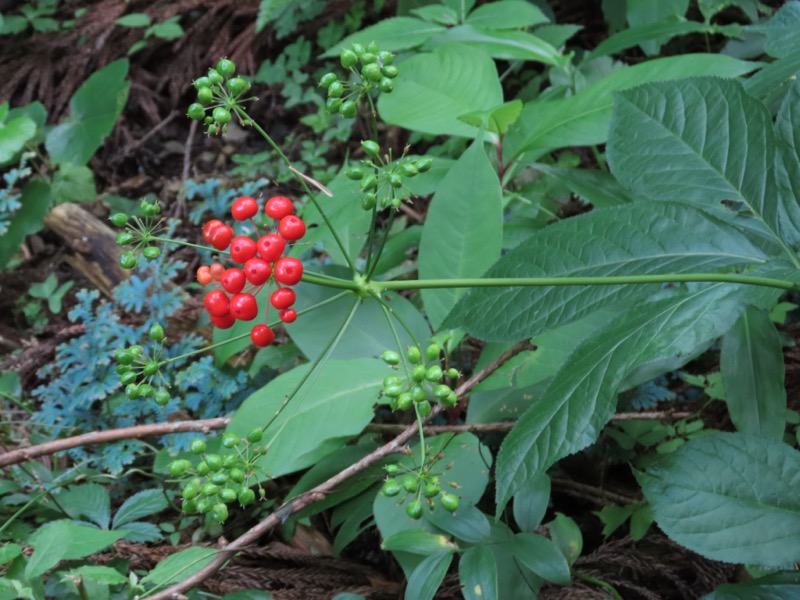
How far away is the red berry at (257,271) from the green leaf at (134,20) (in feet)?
9.63

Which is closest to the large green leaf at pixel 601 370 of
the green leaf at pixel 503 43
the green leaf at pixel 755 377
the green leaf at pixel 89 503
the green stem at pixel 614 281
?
the green stem at pixel 614 281

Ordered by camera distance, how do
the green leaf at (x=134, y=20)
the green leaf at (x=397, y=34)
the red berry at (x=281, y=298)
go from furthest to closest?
the green leaf at (x=134, y=20), the green leaf at (x=397, y=34), the red berry at (x=281, y=298)

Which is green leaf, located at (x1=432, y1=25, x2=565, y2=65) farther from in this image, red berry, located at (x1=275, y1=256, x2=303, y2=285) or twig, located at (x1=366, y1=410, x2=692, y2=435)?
red berry, located at (x1=275, y1=256, x2=303, y2=285)

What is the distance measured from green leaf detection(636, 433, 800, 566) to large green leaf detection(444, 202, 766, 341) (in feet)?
0.90

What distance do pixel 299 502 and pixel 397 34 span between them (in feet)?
4.64

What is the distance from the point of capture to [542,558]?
47.7 inches

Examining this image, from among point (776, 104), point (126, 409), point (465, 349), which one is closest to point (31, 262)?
point (126, 409)

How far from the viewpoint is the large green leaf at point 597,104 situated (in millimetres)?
1541

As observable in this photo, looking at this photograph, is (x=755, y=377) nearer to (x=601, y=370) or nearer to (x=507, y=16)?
(x=601, y=370)

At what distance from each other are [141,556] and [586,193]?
1.28 m

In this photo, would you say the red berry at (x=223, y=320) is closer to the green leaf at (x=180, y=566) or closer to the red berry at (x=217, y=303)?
the red berry at (x=217, y=303)

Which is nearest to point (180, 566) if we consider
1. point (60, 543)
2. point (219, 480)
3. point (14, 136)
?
point (60, 543)

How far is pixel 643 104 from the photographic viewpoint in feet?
Answer: 4.08

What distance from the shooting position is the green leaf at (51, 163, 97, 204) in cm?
280
